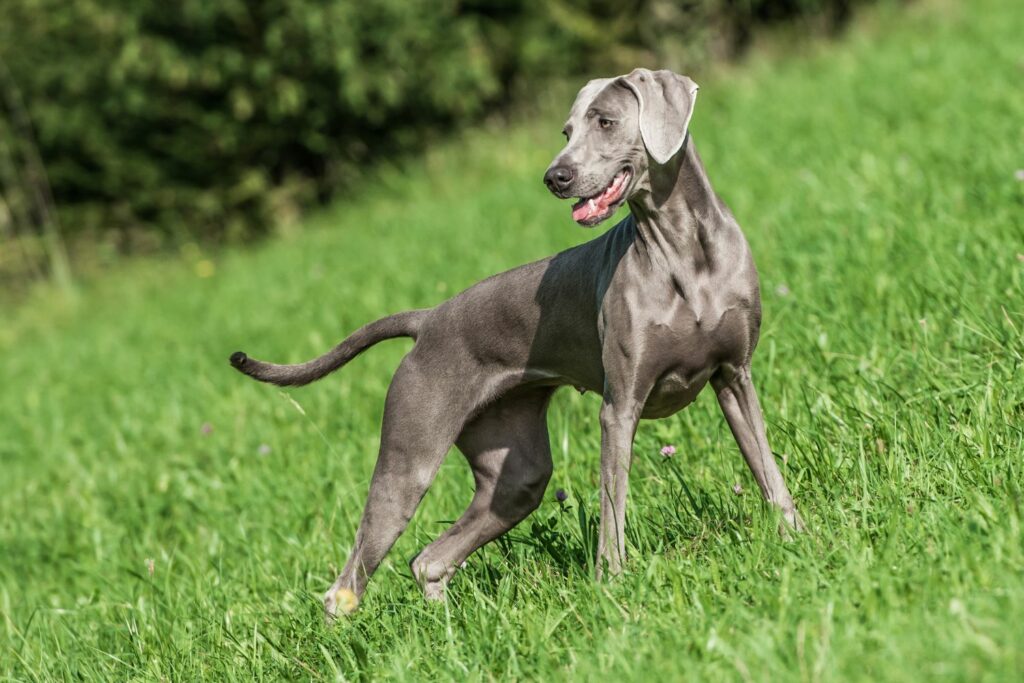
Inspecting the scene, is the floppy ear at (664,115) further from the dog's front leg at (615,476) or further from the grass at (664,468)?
Result: the grass at (664,468)

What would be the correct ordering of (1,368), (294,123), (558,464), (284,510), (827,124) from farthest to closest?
(294,123) → (1,368) → (827,124) → (284,510) → (558,464)

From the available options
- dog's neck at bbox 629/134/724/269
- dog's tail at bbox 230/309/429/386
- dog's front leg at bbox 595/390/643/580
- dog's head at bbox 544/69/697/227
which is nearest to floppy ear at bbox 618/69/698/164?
dog's head at bbox 544/69/697/227

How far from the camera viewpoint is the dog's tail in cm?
360

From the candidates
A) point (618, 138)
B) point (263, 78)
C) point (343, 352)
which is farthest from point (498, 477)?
point (263, 78)

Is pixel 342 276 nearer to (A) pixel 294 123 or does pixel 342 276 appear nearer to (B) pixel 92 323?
(B) pixel 92 323

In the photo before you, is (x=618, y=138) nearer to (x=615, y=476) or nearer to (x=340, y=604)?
(x=615, y=476)

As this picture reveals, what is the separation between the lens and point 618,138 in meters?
2.85

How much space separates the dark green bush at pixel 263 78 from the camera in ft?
36.3

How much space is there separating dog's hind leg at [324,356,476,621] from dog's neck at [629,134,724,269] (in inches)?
29.3

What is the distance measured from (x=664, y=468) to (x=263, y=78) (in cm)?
844

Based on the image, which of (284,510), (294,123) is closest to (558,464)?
(284,510)

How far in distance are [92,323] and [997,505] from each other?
8825mm

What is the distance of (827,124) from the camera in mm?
7125

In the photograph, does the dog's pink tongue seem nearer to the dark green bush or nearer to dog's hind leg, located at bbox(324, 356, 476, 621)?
dog's hind leg, located at bbox(324, 356, 476, 621)
